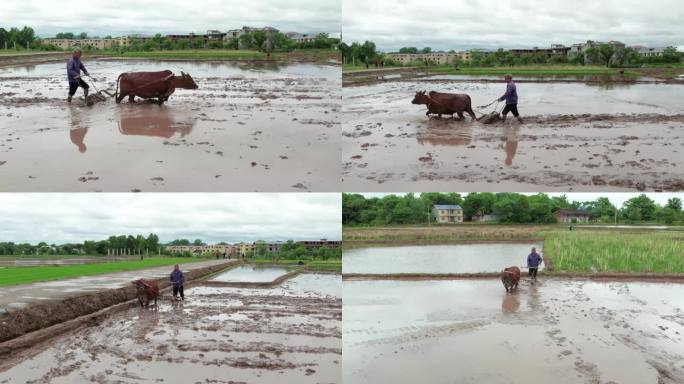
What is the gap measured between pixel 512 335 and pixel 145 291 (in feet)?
26.4

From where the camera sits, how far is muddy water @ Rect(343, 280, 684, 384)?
658 centimetres

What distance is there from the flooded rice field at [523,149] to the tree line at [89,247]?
38935mm

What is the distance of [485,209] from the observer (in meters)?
34.1

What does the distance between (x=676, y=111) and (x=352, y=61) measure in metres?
27.7

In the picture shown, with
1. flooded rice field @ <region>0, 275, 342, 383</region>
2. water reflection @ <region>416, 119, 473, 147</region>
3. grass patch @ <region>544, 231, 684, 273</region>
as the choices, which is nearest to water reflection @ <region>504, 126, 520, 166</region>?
water reflection @ <region>416, 119, 473, 147</region>

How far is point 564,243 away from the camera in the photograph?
1952 cm

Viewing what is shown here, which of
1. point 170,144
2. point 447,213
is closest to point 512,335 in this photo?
point 170,144

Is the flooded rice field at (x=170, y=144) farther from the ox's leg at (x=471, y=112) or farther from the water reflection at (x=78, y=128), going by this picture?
the ox's leg at (x=471, y=112)

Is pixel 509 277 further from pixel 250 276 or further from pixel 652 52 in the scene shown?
pixel 652 52

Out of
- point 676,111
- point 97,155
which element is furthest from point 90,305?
point 676,111

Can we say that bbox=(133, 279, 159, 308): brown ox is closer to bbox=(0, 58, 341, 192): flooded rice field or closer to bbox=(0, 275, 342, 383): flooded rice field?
bbox=(0, 275, 342, 383): flooded rice field

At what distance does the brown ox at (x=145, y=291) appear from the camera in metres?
11.9

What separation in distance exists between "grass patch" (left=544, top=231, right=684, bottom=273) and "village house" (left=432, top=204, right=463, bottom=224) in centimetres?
1319

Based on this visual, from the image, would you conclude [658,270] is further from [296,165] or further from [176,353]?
[176,353]
